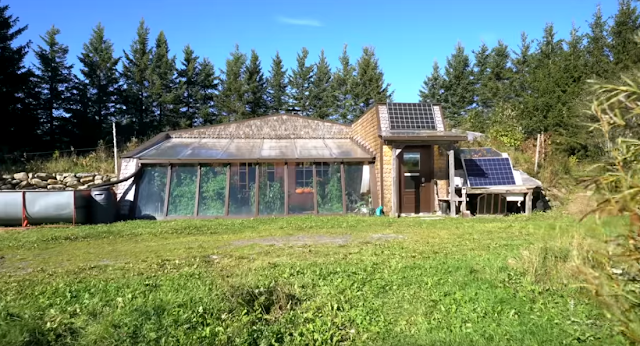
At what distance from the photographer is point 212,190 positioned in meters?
13.9

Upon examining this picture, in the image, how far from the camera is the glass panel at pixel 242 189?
13.8 m

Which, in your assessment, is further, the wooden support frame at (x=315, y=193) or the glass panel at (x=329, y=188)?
the glass panel at (x=329, y=188)

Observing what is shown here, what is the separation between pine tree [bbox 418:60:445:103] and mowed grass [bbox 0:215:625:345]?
30526 millimetres

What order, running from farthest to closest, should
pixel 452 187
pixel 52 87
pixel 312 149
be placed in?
1. pixel 52 87
2. pixel 312 149
3. pixel 452 187

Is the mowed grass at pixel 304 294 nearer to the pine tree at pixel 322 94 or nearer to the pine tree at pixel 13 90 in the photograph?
the pine tree at pixel 13 90

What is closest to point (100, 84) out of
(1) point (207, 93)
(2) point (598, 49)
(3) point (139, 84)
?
(3) point (139, 84)

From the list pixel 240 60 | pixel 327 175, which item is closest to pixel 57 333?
pixel 327 175

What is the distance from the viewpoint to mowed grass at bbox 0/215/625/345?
3520mm

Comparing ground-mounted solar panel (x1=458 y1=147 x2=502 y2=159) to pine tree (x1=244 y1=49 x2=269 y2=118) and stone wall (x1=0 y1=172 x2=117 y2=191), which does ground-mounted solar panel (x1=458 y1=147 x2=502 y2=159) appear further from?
pine tree (x1=244 y1=49 x2=269 y2=118)

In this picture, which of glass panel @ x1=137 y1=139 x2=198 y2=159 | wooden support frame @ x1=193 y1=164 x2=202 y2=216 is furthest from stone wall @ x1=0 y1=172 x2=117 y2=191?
wooden support frame @ x1=193 y1=164 x2=202 y2=216

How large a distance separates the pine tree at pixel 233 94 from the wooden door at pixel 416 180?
2001 cm

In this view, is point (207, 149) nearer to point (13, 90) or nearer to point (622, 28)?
point (13, 90)

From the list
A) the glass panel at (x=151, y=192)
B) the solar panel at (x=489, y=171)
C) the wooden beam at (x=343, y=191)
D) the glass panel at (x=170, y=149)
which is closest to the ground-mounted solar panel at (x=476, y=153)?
the solar panel at (x=489, y=171)

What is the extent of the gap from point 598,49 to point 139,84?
29364mm
